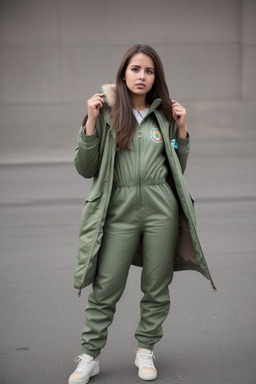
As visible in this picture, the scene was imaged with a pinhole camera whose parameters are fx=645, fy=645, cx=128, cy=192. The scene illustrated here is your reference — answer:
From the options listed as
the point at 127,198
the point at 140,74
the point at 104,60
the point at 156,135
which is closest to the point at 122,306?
the point at 127,198

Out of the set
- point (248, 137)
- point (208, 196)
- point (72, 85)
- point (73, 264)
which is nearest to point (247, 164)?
point (208, 196)

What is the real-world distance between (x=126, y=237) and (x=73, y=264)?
8.59 ft

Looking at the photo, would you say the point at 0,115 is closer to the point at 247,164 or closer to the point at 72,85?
the point at 72,85

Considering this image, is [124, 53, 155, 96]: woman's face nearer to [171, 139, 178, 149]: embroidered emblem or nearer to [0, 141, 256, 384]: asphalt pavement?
[171, 139, 178, 149]: embroidered emblem

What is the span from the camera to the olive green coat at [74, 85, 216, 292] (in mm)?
3426

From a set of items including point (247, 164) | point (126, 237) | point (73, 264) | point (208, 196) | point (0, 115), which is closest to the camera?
point (126, 237)

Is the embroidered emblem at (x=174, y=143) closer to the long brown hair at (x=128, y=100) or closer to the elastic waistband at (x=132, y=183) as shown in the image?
the long brown hair at (x=128, y=100)

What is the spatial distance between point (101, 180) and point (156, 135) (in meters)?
0.40

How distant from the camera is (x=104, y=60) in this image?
16.0m

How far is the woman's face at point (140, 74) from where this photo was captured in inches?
137

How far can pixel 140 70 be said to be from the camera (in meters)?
3.49

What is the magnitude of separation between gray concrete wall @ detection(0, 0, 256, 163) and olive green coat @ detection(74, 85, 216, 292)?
11349 mm

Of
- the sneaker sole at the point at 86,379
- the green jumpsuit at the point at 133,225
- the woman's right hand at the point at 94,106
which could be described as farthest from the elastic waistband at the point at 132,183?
the sneaker sole at the point at 86,379

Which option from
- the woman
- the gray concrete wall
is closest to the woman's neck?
the woman
